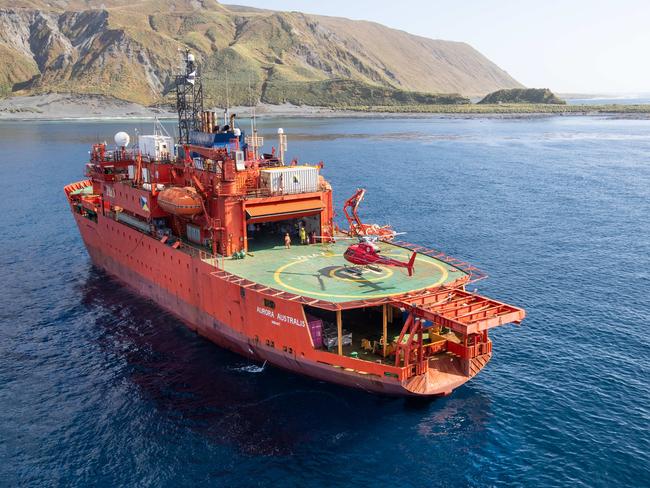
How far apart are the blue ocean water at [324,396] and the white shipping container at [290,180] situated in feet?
40.0

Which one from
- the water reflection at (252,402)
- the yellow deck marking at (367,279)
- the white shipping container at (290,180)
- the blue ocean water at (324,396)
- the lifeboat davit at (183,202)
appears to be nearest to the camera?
the blue ocean water at (324,396)

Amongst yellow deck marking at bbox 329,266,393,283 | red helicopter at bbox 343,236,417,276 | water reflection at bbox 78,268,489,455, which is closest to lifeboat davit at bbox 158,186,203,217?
water reflection at bbox 78,268,489,455

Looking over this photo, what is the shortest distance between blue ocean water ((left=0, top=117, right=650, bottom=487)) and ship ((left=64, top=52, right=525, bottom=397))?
6.95ft

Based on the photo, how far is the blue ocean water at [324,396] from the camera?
28062 mm

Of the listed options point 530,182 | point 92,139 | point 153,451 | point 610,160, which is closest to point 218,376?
point 153,451

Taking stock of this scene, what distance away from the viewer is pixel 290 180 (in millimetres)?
42062

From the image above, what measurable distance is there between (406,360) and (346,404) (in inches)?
187

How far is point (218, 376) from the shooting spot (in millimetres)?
36688

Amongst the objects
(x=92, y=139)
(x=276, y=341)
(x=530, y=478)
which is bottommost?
(x=530, y=478)

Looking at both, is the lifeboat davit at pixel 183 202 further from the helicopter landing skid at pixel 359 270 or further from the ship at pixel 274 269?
the helicopter landing skid at pixel 359 270

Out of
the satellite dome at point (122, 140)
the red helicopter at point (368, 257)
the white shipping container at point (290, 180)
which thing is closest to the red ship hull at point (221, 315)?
the red helicopter at point (368, 257)

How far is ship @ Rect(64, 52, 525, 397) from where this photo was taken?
32.2m

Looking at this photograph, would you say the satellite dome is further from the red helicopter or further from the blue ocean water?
the red helicopter

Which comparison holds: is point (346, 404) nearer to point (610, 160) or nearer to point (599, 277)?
point (599, 277)
